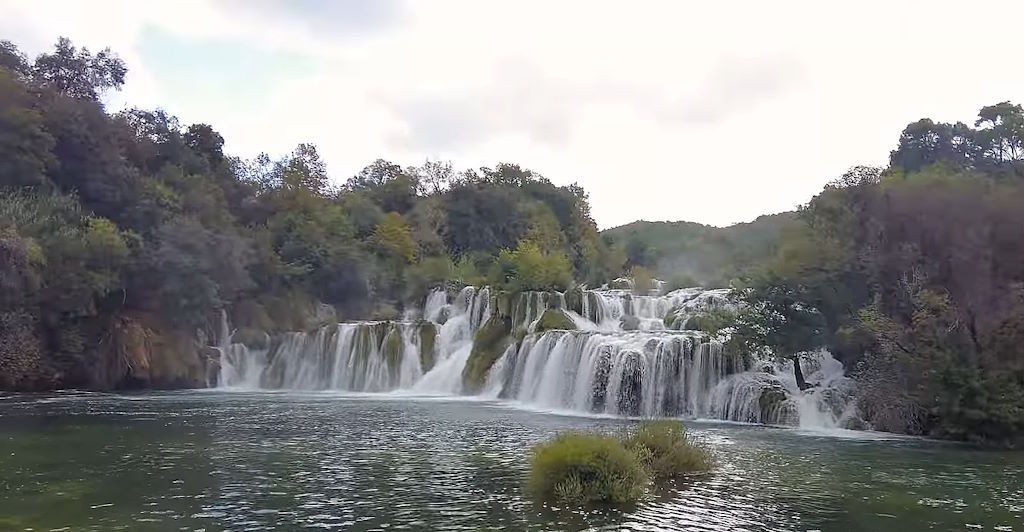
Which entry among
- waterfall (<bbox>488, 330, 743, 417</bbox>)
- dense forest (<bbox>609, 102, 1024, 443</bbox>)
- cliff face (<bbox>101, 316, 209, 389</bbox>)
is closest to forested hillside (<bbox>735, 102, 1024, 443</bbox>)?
dense forest (<bbox>609, 102, 1024, 443</bbox>)

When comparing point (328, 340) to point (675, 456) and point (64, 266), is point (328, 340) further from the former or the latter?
point (675, 456)

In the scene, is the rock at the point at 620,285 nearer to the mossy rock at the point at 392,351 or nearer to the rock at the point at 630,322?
the rock at the point at 630,322

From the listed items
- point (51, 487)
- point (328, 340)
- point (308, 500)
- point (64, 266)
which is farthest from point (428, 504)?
point (328, 340)

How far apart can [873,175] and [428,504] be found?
771 inches

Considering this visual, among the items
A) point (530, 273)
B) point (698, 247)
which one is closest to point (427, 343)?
point (530, 273)

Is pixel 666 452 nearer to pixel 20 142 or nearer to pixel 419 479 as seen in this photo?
pixel 419 479

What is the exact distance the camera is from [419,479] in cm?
1430

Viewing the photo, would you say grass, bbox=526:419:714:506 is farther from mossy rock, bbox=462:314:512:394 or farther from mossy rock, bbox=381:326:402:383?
mossy rock, bbox=381:326:402:383

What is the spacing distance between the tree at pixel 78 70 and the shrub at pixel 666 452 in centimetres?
4284

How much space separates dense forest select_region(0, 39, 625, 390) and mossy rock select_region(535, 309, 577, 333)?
14.1 feet

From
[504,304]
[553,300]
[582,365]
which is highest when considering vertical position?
[553,300]

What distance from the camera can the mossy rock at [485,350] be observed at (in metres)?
35.2

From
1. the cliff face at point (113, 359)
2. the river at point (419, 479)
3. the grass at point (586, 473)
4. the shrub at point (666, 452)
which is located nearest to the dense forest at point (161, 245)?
the cliff face at point (113, 359)

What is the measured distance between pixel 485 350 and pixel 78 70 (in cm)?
3020
